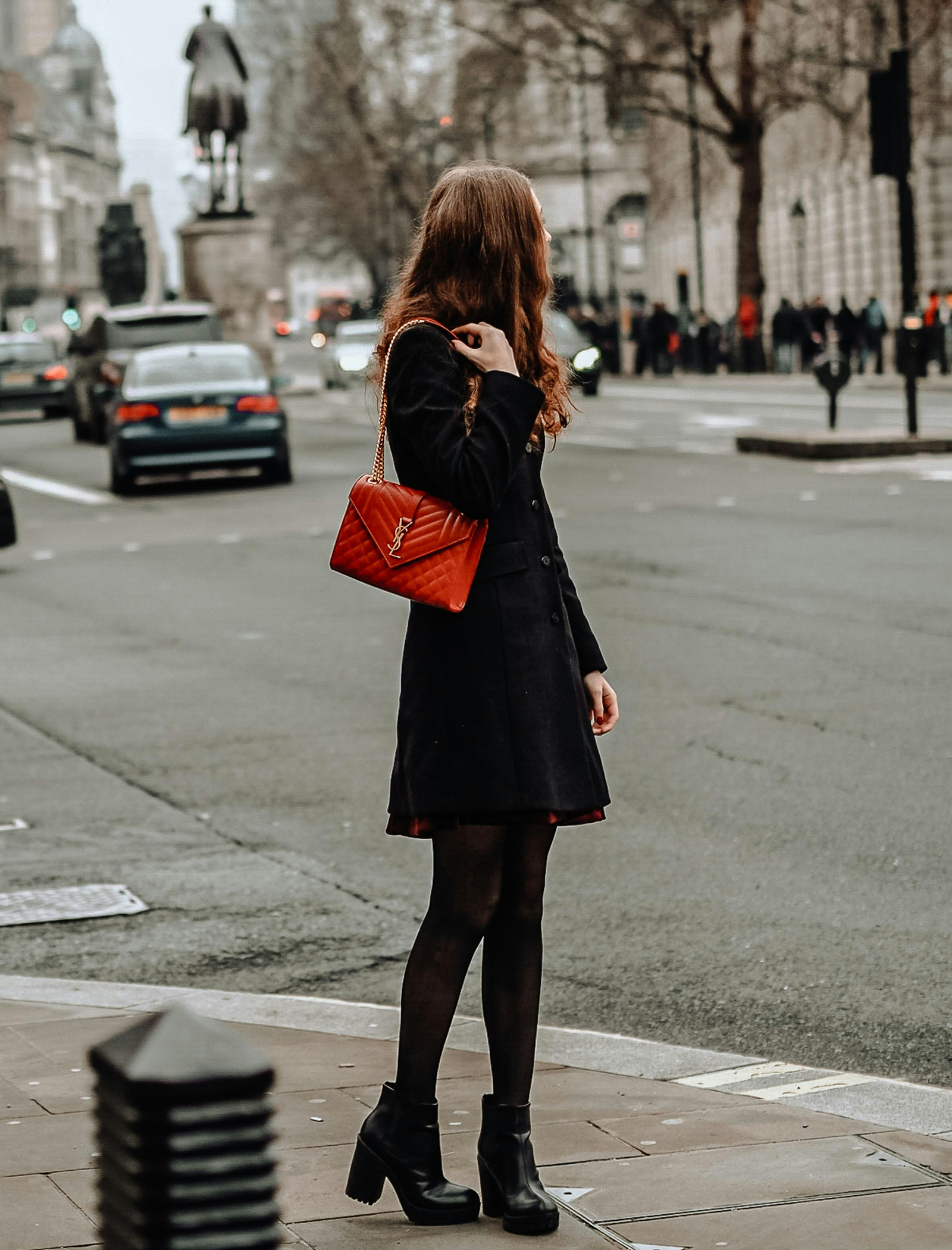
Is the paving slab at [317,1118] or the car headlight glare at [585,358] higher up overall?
the car headlight glare at [585,358]

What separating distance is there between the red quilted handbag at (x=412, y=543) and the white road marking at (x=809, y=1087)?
134cm

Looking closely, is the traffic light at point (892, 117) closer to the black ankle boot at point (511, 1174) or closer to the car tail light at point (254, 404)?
the car tail light at point (254, 404)

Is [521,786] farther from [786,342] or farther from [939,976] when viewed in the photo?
[786,342]

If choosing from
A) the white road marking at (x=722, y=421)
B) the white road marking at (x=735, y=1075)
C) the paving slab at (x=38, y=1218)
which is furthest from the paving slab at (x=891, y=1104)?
the white road marking at (x=722, y=421)

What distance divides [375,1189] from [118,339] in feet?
89.5

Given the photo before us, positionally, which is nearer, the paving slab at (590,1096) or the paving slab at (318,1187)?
the paving slab at (318,1187)

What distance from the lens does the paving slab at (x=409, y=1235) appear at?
357 cm

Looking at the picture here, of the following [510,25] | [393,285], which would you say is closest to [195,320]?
[510,25]

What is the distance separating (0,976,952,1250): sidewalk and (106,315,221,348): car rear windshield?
2561cm

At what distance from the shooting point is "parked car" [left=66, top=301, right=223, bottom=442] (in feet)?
98.7

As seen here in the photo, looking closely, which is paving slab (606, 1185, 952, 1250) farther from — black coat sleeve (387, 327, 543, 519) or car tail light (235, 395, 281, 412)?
car tail light (235, 395, 281, 412)

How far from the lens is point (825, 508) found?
711 inches

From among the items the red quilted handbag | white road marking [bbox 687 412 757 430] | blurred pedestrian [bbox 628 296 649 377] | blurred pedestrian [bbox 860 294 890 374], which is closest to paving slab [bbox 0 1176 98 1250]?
the red quilted handbag

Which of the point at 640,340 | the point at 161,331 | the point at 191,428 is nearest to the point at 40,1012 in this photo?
the point at 191,428
